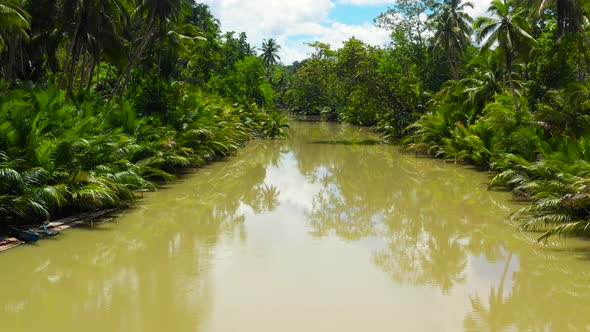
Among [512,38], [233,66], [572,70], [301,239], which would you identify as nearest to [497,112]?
[572,70]

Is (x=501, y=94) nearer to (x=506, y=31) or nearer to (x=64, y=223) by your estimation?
(x=506, y=31)

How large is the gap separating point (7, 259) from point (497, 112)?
1493cm

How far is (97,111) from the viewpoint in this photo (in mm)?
14398

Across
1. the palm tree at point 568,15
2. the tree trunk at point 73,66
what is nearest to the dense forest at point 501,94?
the palm tree at point 568,15

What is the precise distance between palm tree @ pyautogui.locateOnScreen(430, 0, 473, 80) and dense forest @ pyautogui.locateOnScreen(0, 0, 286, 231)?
46.1 ft

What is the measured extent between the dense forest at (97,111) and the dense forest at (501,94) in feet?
26.3

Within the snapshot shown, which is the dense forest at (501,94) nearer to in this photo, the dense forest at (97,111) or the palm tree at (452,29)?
the palm tree at (452,29)

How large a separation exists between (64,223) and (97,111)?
18.2ft

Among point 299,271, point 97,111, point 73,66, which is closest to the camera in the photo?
point 299,271

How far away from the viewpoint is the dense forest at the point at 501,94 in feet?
36.0

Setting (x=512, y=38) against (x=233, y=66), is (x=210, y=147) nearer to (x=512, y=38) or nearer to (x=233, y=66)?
(x=512, y=38)

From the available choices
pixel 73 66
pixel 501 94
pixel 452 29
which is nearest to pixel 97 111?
pixel 73 66

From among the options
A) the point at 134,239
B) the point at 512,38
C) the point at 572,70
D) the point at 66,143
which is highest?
the point at 512,38

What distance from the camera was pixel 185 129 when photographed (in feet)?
61.2
